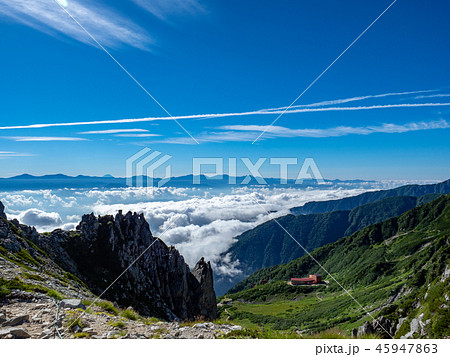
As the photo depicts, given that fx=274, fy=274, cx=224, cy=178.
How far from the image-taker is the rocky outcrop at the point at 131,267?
127ft

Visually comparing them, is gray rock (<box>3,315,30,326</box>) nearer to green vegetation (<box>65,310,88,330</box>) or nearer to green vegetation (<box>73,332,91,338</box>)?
green vegetation (<box>65,310,88,330</box>)

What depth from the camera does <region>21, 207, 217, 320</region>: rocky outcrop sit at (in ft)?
127

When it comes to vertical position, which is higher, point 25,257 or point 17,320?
point 17,320

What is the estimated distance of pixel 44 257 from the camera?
111 feet

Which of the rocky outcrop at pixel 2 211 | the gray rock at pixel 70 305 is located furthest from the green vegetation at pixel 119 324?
the rocky outcrop at pixel 2 211

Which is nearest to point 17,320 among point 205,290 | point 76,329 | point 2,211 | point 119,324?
point 76,329

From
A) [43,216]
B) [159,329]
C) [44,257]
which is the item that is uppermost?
[159,329]

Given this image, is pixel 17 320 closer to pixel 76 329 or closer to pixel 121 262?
pixel 76 329

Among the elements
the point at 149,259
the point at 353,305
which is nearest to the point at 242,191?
the point at 149,259

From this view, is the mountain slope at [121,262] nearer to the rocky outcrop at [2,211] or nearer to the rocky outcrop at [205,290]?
the rocky outcrop at [205,290]

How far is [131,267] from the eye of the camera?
46.9 meters

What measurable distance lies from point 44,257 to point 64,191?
119 ft
